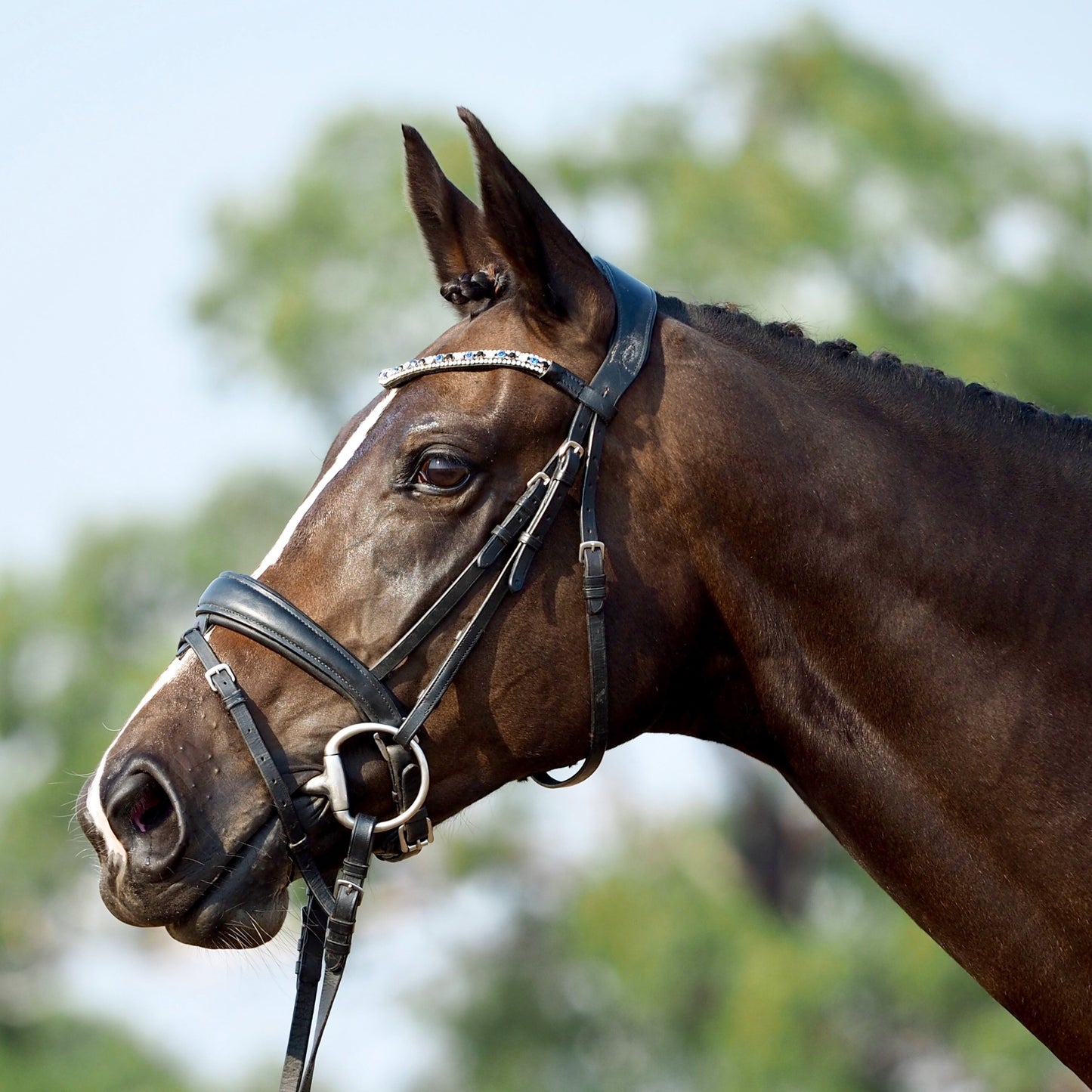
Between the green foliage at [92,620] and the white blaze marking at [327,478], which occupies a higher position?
the green foliage at [92,620]

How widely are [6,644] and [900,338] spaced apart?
57.9 feet

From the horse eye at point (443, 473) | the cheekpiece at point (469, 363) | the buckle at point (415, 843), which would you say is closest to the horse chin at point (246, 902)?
the buckle at point (415, 843)

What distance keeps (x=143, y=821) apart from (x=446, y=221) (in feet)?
6.80

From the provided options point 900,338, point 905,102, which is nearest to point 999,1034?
point 900,338

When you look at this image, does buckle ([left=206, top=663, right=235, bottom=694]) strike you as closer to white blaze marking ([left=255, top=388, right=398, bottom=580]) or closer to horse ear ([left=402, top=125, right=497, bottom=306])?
white blaze marking ([left=255, top=388, right=398, bottom=580])

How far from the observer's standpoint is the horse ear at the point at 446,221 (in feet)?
14.2

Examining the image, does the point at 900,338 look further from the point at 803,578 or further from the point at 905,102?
the point at 803,578

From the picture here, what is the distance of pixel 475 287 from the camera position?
4.17 metres

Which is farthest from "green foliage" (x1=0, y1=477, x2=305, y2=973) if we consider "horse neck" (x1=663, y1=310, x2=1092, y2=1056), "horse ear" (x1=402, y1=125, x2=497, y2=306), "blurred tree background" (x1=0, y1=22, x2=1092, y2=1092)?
"horse neck" (x1=663, y1=310, x2=1092, y2=1056)

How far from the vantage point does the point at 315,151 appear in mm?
27781

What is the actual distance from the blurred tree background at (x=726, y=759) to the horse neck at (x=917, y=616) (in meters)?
16.3

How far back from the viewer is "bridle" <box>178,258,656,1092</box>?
3.65m

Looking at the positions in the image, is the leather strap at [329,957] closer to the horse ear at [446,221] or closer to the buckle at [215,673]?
the buckle at [215,673]

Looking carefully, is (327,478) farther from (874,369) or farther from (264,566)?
(874,369)
